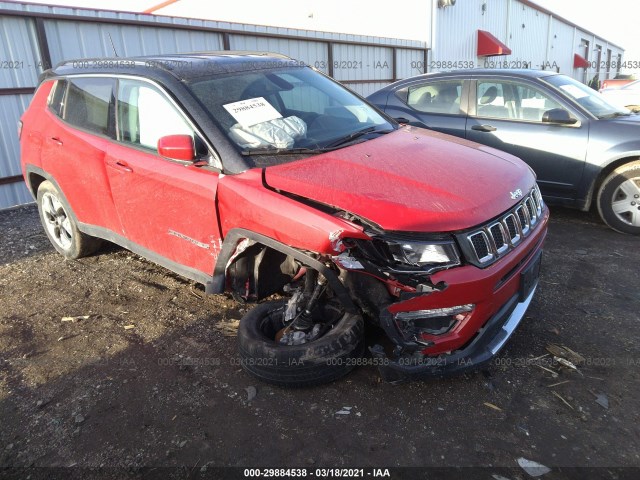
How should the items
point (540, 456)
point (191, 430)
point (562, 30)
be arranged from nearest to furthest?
point (540, 456) → point (191, 430) → point (562, 30)

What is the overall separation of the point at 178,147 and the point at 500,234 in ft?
6.55

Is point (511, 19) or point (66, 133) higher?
point (511, 19)

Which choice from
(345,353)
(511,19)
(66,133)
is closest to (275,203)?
(345,353)

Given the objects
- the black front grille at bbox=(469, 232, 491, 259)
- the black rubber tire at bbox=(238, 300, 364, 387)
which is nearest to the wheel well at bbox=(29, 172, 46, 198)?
the black rubber tire at bbox=(238, 300, 364, 387)

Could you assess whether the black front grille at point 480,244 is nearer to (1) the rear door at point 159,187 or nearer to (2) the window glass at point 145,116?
A: (1) the rear door at point 159,187

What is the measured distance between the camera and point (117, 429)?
2.61 meters

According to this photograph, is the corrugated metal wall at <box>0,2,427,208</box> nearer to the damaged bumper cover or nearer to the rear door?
the rear door

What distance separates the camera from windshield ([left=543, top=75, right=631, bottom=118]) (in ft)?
A: 17.8

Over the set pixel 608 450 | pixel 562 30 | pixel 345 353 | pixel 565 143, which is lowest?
pixel 608 450

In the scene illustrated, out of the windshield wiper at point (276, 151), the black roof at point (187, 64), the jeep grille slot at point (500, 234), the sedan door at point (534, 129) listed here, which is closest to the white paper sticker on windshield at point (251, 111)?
the windshield wiper at point (276, 151)

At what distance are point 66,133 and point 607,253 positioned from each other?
514 centimetres

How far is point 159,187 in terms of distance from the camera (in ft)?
11.0

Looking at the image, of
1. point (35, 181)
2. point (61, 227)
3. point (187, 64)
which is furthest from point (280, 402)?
point (35, 181)

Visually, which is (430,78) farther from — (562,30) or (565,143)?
(562,30)
